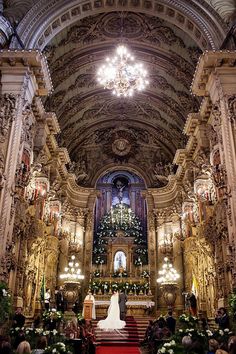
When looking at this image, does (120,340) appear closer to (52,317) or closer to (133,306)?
(52,317)

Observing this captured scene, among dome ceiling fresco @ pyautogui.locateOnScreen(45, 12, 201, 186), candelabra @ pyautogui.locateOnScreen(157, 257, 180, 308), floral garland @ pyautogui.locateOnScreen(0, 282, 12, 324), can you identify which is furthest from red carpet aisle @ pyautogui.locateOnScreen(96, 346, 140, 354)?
dome ceiling fresco @ pyautogui.locateOnScreen(45, 12, 201, 186)

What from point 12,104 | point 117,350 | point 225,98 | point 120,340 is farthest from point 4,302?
point 225,98

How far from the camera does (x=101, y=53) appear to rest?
17.6 m

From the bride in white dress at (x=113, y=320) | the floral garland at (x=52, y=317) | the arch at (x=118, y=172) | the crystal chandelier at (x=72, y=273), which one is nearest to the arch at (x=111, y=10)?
the floral garland at (x=52, y=317)

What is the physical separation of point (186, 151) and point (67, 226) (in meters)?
8.16

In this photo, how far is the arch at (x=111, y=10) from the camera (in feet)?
44.7

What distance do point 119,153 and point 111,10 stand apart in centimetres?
1048

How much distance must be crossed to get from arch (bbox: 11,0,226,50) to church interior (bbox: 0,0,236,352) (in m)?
0.05

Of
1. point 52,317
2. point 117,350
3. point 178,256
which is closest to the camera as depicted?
point 117,350

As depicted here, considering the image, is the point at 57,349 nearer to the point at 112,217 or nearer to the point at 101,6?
the point at 101,6

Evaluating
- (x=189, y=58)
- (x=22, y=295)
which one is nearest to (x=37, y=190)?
(x=22, y=295)

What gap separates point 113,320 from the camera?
44.9 ft

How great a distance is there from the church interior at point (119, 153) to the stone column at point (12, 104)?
0.14 ft

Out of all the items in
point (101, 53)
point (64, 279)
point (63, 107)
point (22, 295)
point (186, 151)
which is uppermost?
point (101, 53)
